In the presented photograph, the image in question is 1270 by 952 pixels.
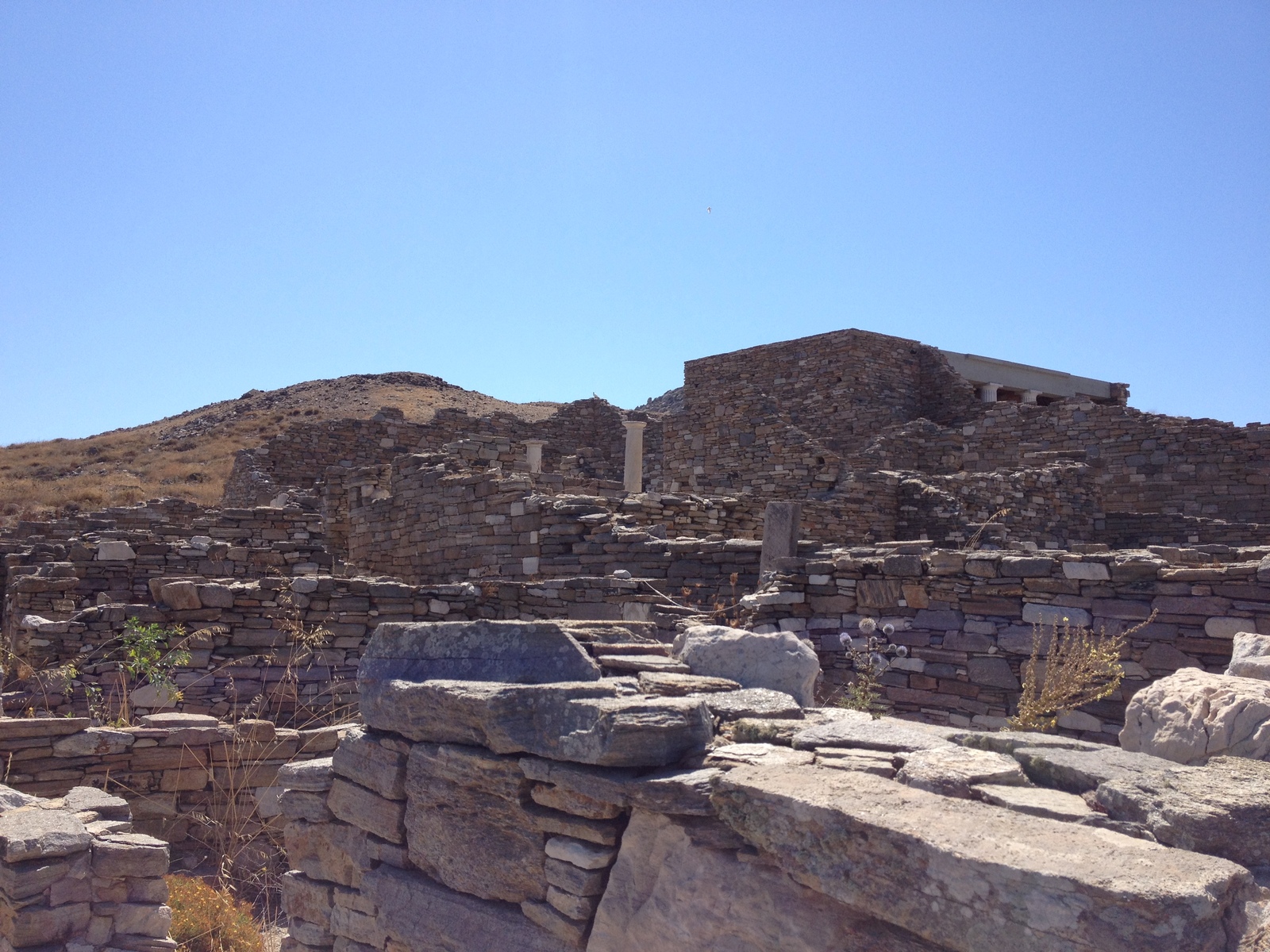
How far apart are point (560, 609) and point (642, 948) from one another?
7.85 m

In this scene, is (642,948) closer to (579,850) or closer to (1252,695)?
(579,850)

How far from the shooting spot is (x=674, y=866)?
310 centimetres

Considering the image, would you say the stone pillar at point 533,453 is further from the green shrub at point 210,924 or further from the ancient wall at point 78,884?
the ancient wall at point 78,884

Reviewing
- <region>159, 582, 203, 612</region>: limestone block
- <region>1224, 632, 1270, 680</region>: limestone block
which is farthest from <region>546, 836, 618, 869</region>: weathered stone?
<region>159, 582, 203, 612</region>: limestone block

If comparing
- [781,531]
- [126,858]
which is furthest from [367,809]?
[781,531]

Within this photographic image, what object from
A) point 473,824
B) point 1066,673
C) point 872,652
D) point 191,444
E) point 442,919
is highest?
point 191,444

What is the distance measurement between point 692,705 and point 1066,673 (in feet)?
11.7

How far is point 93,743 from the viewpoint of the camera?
727 centimetres

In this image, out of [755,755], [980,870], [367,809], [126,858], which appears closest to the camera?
[980,870]

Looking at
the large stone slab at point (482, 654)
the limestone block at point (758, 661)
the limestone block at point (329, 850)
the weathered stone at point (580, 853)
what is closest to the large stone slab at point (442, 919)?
the limestone block at point (329, 850)

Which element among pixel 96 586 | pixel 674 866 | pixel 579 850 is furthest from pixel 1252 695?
pixel 96 586

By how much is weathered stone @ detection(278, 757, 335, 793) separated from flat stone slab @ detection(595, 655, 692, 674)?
4.68ft

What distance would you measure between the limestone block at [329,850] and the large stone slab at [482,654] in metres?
0.70

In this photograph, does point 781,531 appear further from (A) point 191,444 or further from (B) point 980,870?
(A) point 191,444
